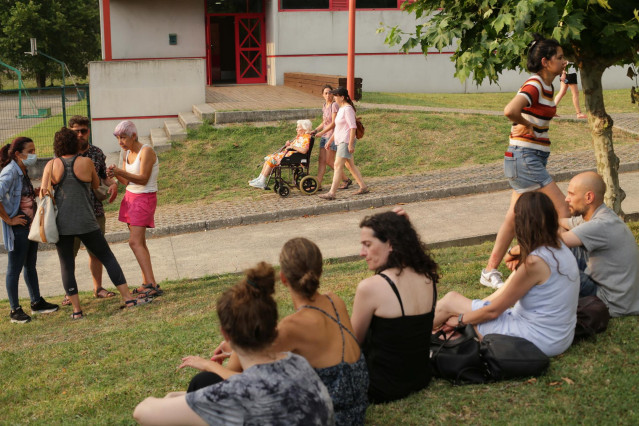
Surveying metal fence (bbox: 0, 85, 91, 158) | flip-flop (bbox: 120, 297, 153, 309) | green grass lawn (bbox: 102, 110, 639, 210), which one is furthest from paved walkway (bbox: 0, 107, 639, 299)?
metal fence (bbox: 0, 85, 91, 158)

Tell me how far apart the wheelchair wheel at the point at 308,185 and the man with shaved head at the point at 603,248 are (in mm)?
8251

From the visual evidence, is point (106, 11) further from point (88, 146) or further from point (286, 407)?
point (286, 407)

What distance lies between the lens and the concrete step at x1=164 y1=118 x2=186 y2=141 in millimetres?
16750

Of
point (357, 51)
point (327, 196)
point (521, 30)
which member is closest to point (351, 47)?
point (327, 196)

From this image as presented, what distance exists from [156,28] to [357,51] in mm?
6635

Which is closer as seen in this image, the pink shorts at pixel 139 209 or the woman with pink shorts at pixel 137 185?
the woman with pink shorts at pixel 137 185

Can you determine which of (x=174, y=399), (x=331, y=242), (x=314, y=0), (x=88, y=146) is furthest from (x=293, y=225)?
(x=314, y=0)

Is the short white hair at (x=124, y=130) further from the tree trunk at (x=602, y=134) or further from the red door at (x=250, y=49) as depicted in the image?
the red door at (x=250, y=49)

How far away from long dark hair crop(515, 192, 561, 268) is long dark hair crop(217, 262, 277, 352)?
1956mm

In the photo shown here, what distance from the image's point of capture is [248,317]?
134 inches

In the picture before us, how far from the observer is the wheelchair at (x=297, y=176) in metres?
13.5

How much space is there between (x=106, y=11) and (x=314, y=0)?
660cm

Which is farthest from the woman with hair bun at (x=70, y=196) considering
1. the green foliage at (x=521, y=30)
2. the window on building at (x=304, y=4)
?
the window on building at (x=304, y=4)

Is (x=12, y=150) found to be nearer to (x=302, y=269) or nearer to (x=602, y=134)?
(x=302, y=269)
